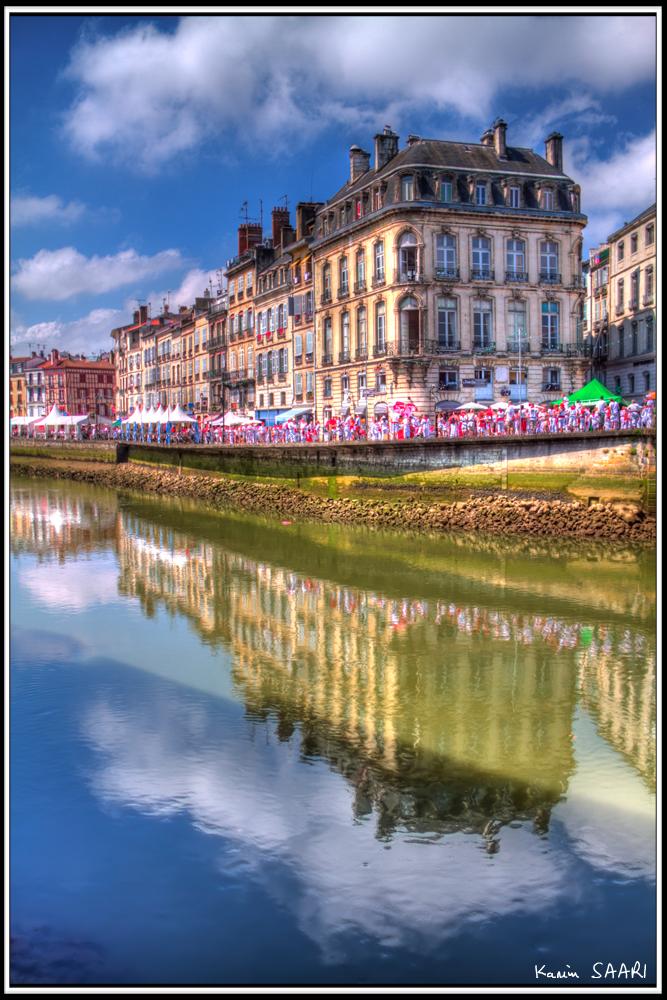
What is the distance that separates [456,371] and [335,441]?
338 inches

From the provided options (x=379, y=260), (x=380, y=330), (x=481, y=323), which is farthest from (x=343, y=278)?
(x=481, y=323)

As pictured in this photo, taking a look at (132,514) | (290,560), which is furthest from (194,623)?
(132,514)

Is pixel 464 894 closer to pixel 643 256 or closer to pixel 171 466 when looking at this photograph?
pixel 643 256

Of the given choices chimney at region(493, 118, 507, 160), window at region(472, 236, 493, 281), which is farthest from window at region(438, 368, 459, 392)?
chimney at region(493, 118, 507, 160)

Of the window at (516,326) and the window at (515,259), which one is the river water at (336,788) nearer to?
the window at (516,326)

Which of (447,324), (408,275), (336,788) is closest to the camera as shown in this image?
(336,788)

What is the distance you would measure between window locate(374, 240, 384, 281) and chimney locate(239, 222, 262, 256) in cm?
2053

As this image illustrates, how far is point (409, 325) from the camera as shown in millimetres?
36625

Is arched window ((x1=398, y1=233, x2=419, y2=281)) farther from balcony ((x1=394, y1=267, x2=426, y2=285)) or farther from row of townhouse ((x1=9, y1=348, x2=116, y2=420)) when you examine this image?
row of townhouse ((x1=9, y1=348, x2=116, y2=420))

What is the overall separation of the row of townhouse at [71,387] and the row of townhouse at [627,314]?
6353cm

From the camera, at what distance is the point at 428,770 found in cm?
852

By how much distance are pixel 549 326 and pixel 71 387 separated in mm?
72312

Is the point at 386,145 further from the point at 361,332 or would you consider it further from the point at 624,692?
the point at 624,692

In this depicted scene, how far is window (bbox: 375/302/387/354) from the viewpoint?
123ft
